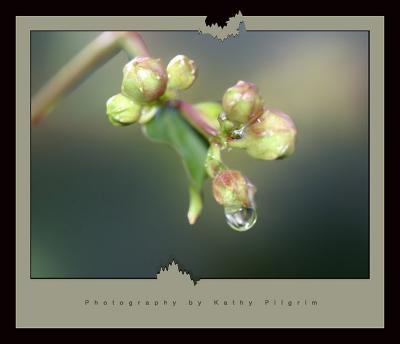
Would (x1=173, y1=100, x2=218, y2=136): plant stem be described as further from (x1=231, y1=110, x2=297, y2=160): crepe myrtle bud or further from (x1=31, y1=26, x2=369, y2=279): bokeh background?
(x1=31, y1=26, x2=369, y2=279): bokeh background

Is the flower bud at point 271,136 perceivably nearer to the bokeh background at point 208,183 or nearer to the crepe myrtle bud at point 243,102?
the crepe myrtle bud at point 243,102

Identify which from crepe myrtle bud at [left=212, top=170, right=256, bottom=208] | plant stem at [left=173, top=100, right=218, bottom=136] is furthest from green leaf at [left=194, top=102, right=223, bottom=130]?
crepe myrtle bud at [left=212, top=170, right=256, bottom=208]

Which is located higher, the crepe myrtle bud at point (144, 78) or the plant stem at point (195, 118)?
the crepe myrtle bud at point (144, 78)

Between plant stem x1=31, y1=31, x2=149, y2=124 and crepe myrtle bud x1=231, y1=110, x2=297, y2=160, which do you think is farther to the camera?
plant stem x1=31, y1=31, x2=149, y2=124

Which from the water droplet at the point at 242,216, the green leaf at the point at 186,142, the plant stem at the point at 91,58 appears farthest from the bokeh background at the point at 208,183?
the water droplet at the point at 242,216

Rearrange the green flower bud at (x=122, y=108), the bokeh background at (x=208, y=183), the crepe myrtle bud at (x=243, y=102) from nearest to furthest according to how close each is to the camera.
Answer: the crepe myrtle bud at (x=243, y=102), the green flower bud at (x=122, y=108), the bokeh background at (x=208, y=183)

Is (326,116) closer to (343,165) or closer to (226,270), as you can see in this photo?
(343,165)

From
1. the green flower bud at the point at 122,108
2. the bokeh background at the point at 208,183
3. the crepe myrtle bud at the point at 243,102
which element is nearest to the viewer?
the crepe myrtle bud at the point at 243,102
